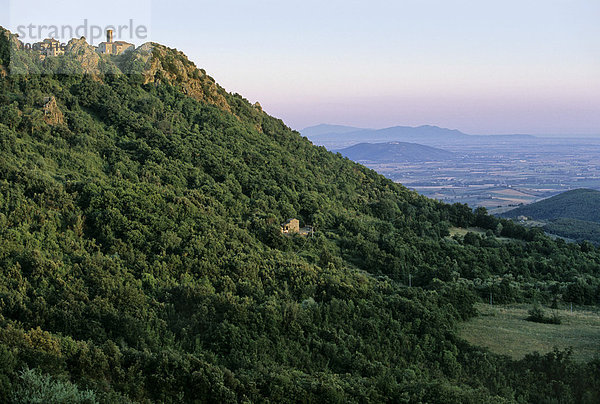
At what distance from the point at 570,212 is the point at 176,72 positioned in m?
56.5

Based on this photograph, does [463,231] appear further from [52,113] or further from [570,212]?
[570,212]

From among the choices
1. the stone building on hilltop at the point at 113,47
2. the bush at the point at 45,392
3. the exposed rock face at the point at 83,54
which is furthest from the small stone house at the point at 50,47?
the bush at the point at 45,392

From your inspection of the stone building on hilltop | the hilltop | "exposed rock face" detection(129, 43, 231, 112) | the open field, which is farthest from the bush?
the hilltop

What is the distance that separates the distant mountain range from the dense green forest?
71.2ft

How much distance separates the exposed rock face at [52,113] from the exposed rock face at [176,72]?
9.54 m

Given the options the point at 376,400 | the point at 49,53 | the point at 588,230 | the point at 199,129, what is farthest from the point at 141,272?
the point at 588,230

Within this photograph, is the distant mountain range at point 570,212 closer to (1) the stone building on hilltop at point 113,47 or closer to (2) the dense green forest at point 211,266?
(2) the dense green forest at point 211,266

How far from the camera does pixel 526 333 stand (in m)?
18.4

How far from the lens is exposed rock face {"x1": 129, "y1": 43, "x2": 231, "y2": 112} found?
3669 centimetres

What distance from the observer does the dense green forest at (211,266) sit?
464 inches

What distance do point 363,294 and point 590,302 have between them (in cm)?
1169

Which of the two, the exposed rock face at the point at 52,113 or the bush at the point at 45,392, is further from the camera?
the exposed rock face at the point at 52,113

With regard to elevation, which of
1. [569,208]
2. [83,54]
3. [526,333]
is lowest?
[526,333]

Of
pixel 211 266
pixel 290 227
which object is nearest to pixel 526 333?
pixel 211 266
